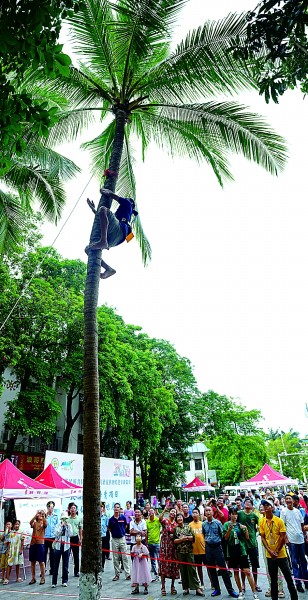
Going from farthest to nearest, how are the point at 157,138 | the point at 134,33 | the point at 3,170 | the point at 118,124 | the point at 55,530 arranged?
the point at 55,530 < the point at 157,138 < the point at 118,124 < the point at 134,33 < the point at 3,170

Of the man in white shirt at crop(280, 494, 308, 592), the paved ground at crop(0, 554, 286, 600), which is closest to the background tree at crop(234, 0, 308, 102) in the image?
the man in white shirt at crop(280, 494, 308, 592)

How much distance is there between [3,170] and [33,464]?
2441 centimetres

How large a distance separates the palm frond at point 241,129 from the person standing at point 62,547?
10.5 meters

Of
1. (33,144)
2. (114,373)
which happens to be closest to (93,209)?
(33,144)

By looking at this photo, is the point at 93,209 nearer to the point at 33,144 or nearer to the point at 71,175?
the point at 33,144

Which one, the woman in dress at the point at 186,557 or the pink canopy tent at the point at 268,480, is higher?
the pink canopy tent at the point at 268,480

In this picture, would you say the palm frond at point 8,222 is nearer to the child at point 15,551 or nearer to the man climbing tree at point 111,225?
the man climbing tree at point 111,225

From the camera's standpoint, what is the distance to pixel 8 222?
40.9ft

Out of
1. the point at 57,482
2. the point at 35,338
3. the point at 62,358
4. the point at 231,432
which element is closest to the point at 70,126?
the point at 57,482

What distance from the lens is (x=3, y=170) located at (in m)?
4.71

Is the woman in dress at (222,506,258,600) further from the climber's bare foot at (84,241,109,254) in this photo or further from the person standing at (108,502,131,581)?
the climber's bare foot at (84,241,109,254)

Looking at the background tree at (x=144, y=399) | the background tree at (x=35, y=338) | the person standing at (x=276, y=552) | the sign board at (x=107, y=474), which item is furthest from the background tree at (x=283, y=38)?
the background tree at (x=144, y=399)

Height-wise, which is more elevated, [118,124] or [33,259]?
[33,259]

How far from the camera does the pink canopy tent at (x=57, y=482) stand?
14.8m
